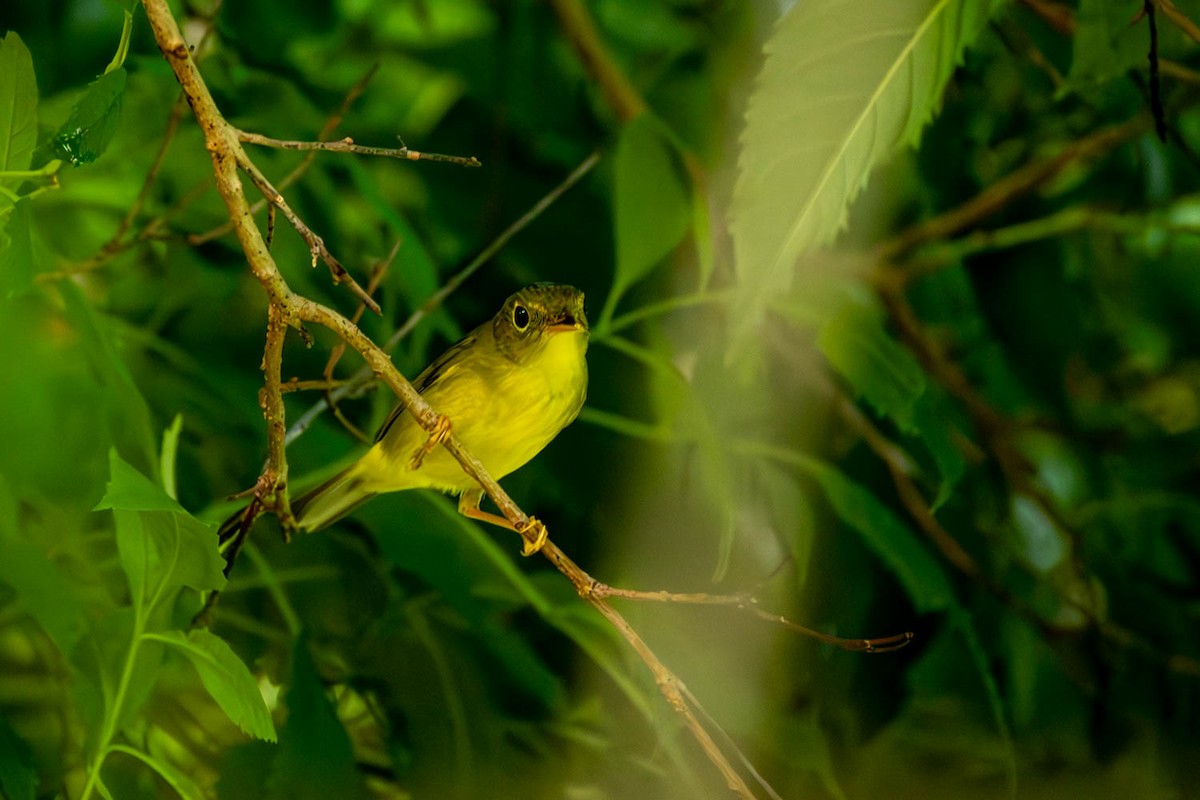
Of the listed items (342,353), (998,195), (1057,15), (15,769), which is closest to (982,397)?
(998,195)

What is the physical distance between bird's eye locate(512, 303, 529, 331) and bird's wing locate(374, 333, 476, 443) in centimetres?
7

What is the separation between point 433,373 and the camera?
0.50m

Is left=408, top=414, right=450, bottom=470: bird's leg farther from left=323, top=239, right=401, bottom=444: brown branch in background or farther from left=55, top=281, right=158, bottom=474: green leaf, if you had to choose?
left=55, top=281, right=158, bottom=474: green leaf

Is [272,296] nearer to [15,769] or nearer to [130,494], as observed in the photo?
[130,494]

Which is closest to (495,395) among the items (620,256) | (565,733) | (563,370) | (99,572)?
(563,370)

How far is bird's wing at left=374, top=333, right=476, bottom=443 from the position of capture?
0.47 meters

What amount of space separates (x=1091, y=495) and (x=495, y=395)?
0.77 meters

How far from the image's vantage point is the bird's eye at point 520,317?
0.41 m

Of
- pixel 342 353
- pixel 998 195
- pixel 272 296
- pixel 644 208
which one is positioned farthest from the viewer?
pixel 998 195

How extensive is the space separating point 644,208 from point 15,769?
0.38m

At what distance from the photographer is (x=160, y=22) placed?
33 cm

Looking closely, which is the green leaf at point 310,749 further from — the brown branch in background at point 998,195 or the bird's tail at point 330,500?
the brown branch in background at point 998,195

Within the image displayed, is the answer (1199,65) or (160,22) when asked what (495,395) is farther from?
(1199,65)

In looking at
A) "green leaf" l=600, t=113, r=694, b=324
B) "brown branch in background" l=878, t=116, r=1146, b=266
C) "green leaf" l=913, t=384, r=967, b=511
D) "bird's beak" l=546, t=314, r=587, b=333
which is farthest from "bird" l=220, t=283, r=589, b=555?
"brown branch in background" l=878, t=116, r=1146, b=266
